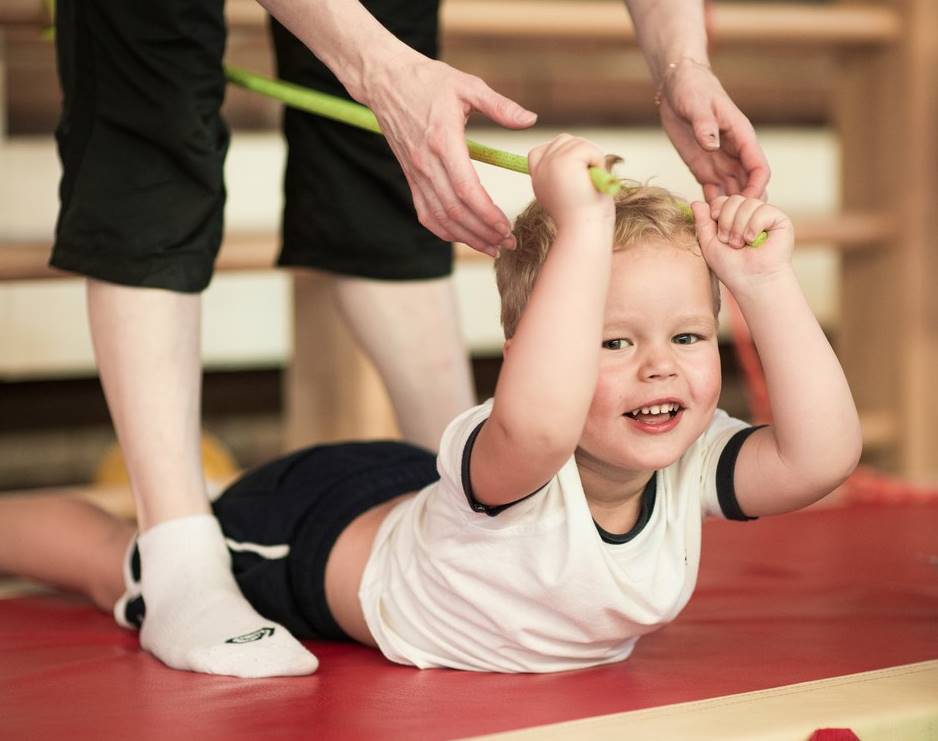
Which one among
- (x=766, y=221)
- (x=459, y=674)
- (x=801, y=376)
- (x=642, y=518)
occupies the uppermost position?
(x=766, y=221)

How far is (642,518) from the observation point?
A: 989 mm

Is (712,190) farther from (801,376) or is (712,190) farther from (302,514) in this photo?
(302,514)

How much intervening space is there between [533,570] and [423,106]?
31 centimetres

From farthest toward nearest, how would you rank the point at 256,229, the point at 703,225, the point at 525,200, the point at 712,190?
the point at 525,200, the point at 256,229, the point at 712,190, the point at 703,225

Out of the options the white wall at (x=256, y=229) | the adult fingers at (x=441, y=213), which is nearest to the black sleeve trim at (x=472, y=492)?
the adult fingers at (x=441, y=213)

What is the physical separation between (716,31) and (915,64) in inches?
14.3

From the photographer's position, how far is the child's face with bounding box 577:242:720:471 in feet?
2.97

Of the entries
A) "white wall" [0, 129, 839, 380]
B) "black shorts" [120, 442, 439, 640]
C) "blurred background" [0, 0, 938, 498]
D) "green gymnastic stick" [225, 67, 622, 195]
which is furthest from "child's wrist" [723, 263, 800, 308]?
"white wall" [0, 129, 839, 380]

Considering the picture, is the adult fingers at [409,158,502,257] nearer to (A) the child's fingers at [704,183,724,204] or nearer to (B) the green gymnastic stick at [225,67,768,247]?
(B) the green gymnastic stick at [225,67,768,247]

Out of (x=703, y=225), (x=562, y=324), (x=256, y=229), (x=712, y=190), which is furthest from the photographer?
(x=256, y=229)

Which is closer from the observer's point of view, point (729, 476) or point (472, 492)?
point (472, 492)

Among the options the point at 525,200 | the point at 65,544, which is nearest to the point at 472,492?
the point at 65,544

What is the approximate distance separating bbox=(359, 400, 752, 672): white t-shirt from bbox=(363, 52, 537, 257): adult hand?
0.13 m

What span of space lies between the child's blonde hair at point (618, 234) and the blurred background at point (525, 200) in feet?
2.55
